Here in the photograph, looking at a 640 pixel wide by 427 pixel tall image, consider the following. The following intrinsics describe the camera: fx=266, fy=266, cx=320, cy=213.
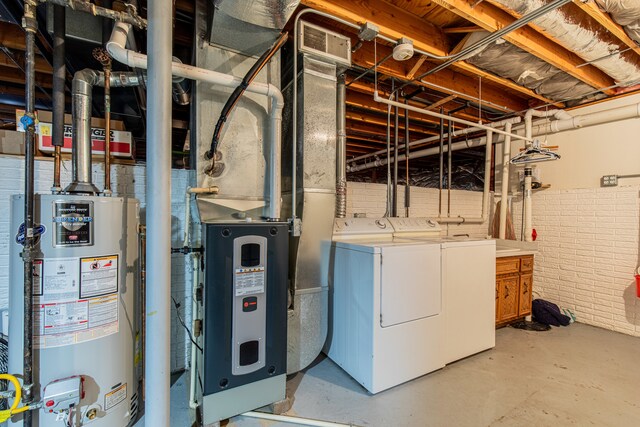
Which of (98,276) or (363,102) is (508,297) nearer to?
(363,102)

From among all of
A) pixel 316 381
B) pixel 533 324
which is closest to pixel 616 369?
pixel 533 324

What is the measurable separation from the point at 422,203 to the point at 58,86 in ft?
12.3

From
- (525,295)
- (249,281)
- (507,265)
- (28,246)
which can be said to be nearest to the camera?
(28,246)

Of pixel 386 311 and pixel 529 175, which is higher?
pixel 529 175

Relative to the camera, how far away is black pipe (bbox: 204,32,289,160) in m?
1.70

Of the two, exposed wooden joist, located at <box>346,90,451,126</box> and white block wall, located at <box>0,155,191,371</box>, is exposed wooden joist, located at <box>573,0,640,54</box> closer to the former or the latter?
exposed wooden joist, located at <box>346,90,451,126</box>

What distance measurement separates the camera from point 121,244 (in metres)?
1.57

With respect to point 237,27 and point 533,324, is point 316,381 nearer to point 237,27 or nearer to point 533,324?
point 237,27

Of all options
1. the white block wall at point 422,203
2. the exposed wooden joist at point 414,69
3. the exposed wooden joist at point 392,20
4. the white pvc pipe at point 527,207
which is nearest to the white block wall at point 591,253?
the white pvc pipe at point 527,207

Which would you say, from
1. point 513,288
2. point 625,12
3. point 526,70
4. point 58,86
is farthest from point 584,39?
point 58,86

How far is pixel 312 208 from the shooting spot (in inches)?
84.0

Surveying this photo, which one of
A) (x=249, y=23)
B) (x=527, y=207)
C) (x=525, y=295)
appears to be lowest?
(x=525, y=295)

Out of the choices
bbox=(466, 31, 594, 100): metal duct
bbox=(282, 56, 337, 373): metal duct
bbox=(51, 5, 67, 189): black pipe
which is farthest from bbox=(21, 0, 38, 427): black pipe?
bbox=(466, 31, 594, 100): metal duct

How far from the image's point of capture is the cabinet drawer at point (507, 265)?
3.08 metres
